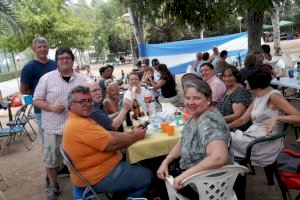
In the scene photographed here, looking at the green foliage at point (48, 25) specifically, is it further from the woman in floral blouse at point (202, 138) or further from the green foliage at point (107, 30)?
the green foliage at point (107, 30)

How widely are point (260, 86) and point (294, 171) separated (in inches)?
38.4

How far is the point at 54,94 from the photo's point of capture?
3932 millimetres

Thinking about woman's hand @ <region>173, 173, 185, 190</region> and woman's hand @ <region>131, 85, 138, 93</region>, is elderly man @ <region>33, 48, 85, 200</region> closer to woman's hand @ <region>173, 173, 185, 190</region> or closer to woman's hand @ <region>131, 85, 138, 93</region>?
woman's hand @ <region>131, 85, 138, 93</region>

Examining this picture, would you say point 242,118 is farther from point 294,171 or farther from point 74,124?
point 74,124

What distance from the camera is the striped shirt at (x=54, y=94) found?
393 centimetres

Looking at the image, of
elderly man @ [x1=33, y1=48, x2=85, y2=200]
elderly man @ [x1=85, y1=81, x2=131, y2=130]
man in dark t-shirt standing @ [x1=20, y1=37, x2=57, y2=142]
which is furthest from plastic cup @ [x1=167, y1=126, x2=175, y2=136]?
man in dark t-shirt standing @ [x1=20, y1=37, x2=57, y2=142]

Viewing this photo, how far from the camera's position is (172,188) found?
2.59 m

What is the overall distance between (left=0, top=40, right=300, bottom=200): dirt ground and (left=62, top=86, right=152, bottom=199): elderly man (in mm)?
1466

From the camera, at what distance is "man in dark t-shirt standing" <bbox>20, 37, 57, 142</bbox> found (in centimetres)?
438

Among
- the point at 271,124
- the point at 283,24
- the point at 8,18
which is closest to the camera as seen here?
the point at 271,124

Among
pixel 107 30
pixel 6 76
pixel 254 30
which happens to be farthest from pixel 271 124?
pixel 107 30

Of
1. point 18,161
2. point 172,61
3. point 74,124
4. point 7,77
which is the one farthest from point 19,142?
point 7,77

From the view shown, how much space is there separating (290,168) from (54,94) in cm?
265

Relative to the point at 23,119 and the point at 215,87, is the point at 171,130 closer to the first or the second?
the point at 215,87
